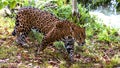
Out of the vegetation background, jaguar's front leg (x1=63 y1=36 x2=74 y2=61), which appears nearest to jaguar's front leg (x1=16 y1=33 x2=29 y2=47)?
the vegetation background

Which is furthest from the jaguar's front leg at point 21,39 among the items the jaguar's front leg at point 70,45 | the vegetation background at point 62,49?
the jaguar's front leg at point 70,45

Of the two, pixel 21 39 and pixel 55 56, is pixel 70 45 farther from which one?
pixel 21 39

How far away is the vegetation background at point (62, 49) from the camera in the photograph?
6.98 meters

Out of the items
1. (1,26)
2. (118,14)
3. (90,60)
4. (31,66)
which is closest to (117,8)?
(118,14)

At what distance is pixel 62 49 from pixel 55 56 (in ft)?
1.69

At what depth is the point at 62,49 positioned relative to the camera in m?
7.96

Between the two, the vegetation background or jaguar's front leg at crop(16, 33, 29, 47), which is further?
jaguar's front leg at crop(16, 33, 29, 47)

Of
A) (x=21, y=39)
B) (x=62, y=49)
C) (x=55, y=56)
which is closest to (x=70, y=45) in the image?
(x=55, y=56)

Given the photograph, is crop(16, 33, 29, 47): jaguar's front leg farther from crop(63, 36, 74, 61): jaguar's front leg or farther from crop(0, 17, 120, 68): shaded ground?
crop(63, 36, 74, 61): jaguar's front leg

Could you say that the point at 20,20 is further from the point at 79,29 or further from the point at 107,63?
the point at 107,63

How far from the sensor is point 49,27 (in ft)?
24.3

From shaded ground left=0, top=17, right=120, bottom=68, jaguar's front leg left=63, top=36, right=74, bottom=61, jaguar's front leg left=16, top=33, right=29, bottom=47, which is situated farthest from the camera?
jaguar's front leg left=16, top=33, right=29, bottom=47

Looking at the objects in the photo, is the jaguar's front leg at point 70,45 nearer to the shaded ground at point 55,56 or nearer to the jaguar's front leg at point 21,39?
the shaded ground at point 55,56

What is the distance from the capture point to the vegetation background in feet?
22.9
